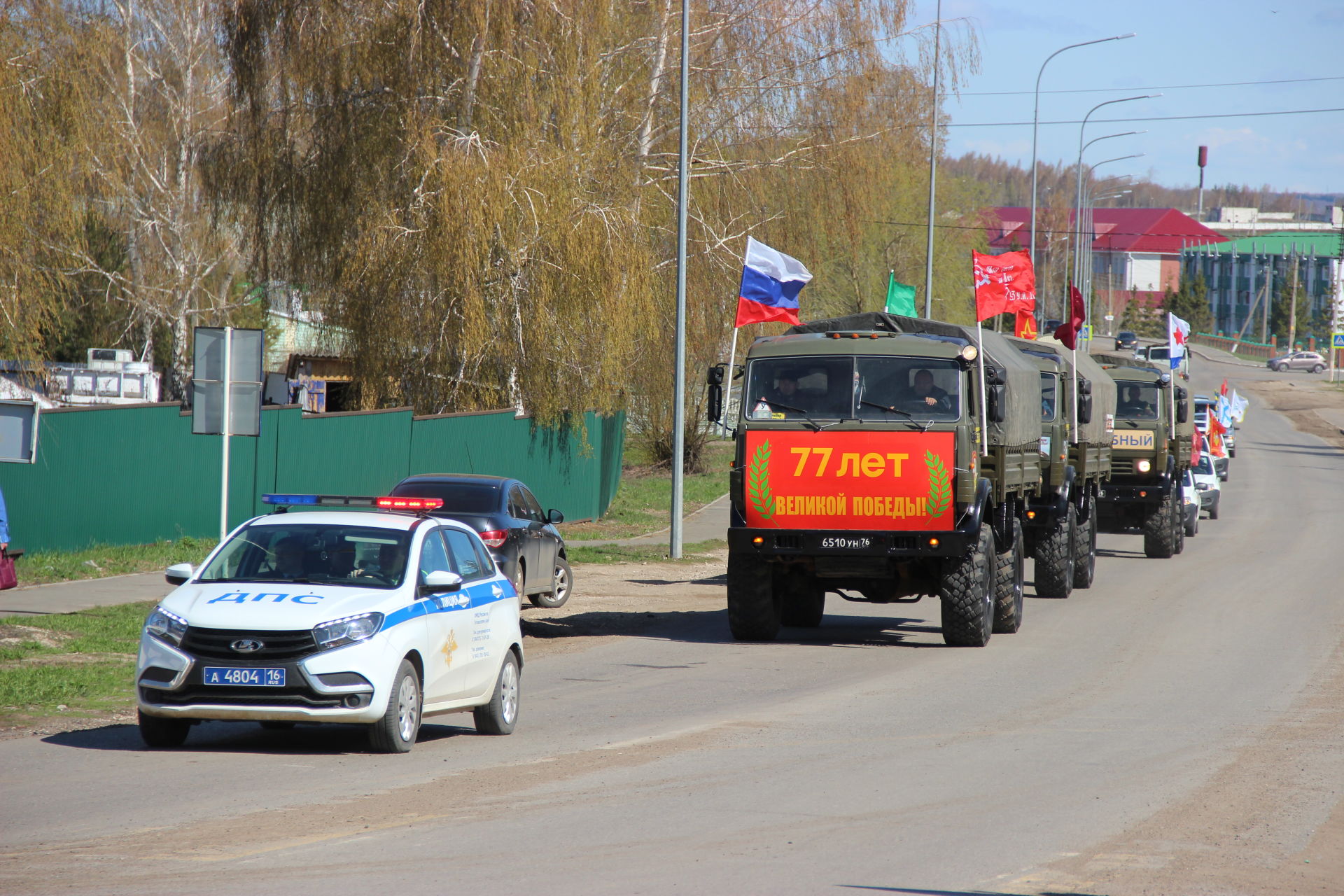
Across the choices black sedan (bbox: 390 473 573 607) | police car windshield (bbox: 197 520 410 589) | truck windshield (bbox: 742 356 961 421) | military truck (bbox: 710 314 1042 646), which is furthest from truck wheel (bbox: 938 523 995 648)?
police car windshield (bbox: 197 520 410 589)

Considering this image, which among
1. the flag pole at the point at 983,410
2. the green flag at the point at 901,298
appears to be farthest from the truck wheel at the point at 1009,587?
the green flag at the point at 901,298

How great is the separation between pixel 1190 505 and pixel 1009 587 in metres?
18.9

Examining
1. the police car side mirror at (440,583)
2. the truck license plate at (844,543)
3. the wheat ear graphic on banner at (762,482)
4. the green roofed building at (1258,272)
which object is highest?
the green roofed building at (1258,272)

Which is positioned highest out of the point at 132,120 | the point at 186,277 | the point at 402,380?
the point at 132,120

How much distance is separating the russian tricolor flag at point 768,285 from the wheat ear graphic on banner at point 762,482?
864 centimetres

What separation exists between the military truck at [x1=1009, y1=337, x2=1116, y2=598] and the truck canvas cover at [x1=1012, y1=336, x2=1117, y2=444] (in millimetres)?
24

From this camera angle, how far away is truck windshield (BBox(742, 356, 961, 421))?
50.8 feet

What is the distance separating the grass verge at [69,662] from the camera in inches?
446

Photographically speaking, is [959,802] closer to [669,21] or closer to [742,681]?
[742,681]

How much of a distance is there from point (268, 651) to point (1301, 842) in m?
5.75

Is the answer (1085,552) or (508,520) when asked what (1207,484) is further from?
(508,520)

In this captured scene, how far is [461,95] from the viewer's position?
87.1 ft

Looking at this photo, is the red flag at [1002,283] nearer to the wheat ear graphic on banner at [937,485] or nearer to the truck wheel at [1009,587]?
the truck wheel at [1009,587]

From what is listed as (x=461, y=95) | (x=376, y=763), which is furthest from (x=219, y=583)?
(x=461, y=95)
